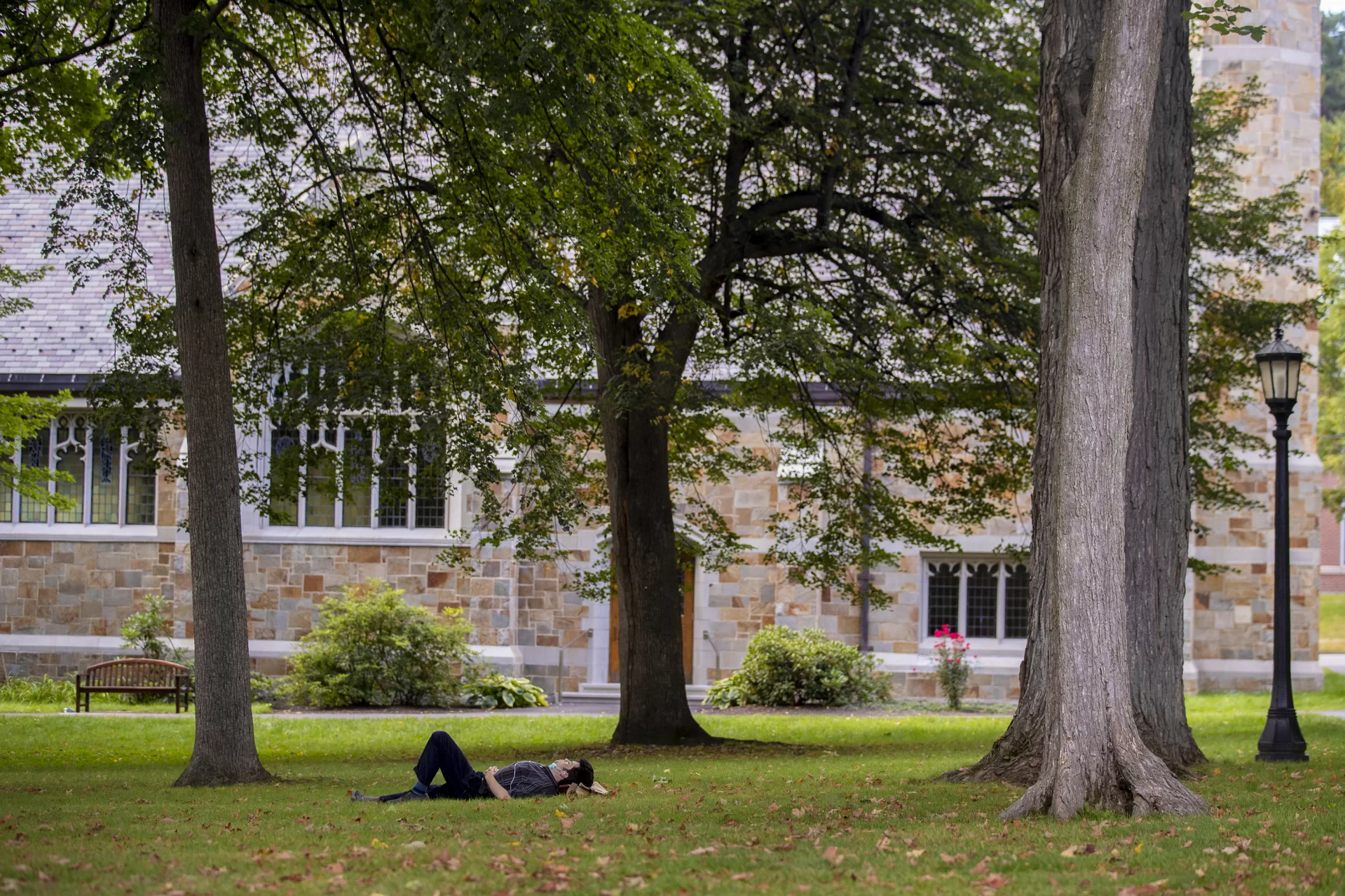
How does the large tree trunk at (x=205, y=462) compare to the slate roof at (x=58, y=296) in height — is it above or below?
below

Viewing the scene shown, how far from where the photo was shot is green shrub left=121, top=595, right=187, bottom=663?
20359 mm

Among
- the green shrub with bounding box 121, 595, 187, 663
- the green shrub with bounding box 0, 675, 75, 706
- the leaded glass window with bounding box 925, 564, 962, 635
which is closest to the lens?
the green shrub with bounding box 0, 675, 75, 706

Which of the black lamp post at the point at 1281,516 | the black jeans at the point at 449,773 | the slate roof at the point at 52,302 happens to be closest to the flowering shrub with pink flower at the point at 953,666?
the black lamp post at the point at 1281,516

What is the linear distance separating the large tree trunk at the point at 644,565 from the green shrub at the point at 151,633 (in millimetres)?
9808

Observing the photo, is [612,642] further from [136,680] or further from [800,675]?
[136,680]

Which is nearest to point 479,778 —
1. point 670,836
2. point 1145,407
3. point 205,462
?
point 670,836

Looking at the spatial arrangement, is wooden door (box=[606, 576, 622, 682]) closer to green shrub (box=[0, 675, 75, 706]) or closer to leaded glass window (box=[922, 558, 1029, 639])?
leaded glass window (box=[922, 558, 1029, 639])

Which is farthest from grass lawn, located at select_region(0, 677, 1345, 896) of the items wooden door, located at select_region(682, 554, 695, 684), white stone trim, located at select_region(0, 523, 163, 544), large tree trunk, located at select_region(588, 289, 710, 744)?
white stone trim, located at select_region(0, 523, 163, 544)

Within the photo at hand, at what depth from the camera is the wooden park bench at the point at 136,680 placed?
60.9 ft

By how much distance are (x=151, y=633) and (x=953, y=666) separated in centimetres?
1224

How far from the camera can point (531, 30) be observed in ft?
29.7

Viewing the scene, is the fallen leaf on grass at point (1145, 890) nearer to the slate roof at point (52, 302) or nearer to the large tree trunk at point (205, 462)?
the large tree trunk at point (205, 462)

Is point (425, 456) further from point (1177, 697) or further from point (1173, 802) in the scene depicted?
point (1173, 802)

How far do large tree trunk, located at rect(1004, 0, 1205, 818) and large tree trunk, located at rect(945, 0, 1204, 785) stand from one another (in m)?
1.60
